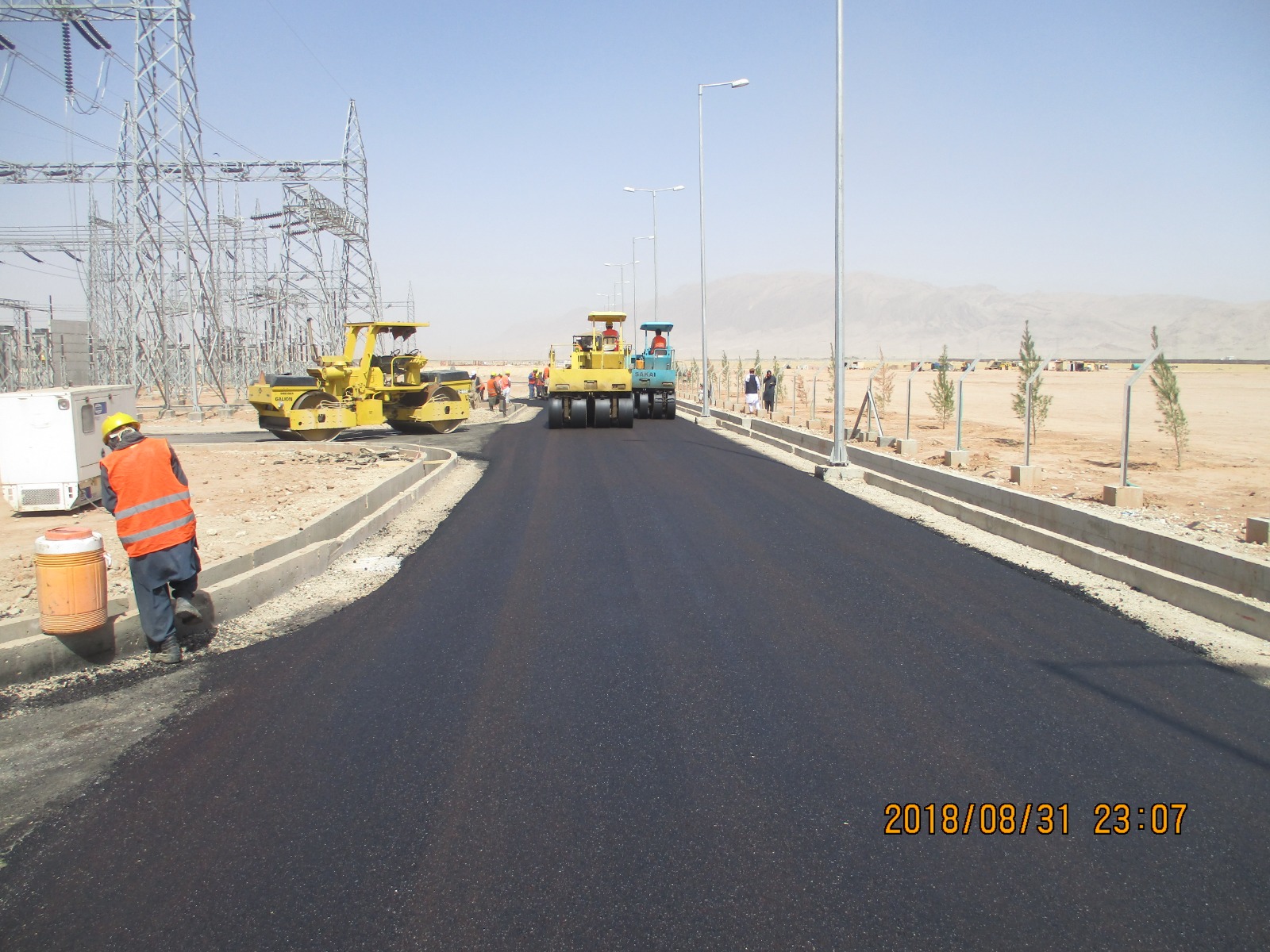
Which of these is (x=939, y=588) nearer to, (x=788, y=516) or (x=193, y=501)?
(x=788, y=516)

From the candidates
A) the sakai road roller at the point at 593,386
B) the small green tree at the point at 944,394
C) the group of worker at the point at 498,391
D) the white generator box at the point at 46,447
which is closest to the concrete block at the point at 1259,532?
the white generator box at the point at 46,447

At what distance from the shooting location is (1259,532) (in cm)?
927

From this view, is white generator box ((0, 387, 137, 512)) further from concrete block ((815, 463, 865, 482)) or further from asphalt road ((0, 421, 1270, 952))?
concrete block ((815, 463, 865, 482))

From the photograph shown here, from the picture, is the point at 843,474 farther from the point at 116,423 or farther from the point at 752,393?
the point at 752,393

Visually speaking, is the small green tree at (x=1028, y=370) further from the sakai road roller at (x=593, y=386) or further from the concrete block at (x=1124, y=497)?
the sakai road roller at (x=593, y=386)

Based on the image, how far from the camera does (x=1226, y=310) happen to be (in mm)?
169750

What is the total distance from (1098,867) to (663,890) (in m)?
1.80

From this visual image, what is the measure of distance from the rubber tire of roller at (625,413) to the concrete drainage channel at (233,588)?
51.2ft

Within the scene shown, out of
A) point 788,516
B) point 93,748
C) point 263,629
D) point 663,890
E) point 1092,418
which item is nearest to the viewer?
point 663,890

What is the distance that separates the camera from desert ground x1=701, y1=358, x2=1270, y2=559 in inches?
476

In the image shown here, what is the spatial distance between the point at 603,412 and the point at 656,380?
15.5 ft

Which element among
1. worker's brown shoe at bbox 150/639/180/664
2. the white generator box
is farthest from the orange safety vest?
the white generator box

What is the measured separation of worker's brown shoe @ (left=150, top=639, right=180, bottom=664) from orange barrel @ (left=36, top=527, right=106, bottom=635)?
0.44 metres

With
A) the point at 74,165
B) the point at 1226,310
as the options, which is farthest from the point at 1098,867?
the point at 1226,310
